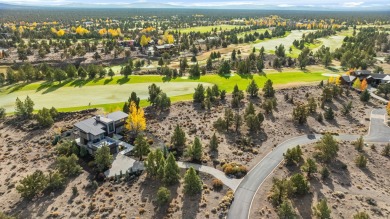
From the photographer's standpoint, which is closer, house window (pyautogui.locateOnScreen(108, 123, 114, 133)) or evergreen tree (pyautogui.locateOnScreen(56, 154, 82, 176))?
evergreen tree (pyautogui.locateOnScreen(56, 154, 82, 176))

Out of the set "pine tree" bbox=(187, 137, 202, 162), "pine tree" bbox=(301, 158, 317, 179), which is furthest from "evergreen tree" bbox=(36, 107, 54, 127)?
"pine tree" bbox=(301, 158, 317, 179)

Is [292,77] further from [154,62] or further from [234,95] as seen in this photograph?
[154,62]

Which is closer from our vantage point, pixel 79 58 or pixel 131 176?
pixel 131 176

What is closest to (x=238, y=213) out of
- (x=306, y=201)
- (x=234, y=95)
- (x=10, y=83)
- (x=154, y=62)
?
(x=306, y=201)

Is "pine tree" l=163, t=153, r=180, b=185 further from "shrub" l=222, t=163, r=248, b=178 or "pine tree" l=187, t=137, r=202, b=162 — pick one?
"shrub" l=222, t=163, r=248, b=178

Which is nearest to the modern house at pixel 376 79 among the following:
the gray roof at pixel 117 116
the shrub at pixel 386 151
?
the shrub at pixel 386 151

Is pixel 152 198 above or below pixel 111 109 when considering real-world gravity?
below

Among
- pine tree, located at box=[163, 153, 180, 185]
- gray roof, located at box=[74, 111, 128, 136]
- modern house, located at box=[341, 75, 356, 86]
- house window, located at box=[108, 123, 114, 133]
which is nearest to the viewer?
pine tree, located at box=[163, 153, 180, 185]

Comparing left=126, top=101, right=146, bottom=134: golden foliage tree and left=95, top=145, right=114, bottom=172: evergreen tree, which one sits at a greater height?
left=126, top=101, right=146, bottom=134: golden foliage tree
